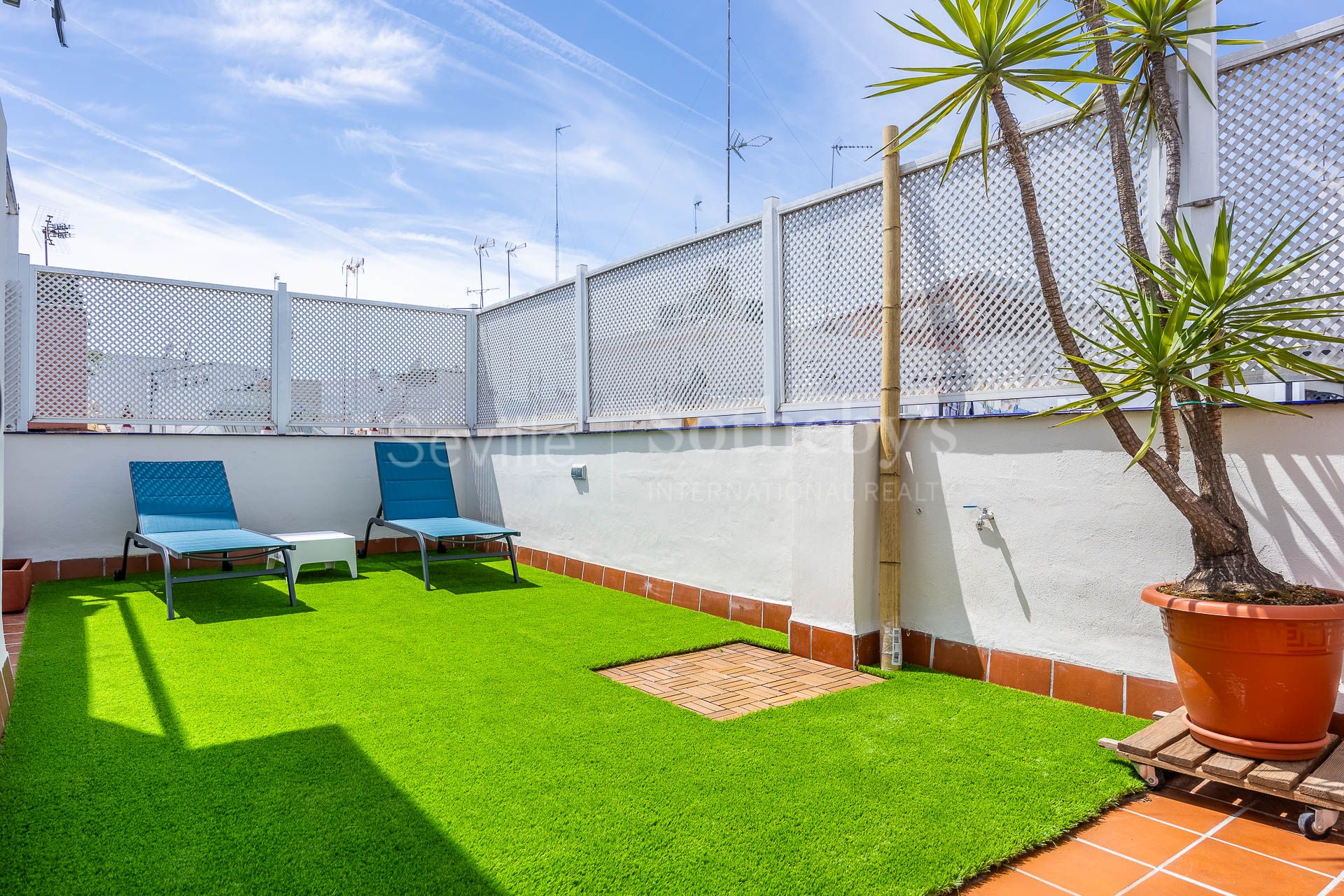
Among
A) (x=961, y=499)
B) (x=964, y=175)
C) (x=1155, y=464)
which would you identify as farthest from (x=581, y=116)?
(x=1155, y=464)

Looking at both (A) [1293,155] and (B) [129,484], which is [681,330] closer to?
(A) [1293,155]

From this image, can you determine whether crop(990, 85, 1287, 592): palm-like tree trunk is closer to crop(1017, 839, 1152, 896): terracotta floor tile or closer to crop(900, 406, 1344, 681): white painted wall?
crop(900, 406, 1344, 681): white painted wall

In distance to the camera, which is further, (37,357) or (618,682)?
(37,357)

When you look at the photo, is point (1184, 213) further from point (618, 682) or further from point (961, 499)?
point (618, 682)

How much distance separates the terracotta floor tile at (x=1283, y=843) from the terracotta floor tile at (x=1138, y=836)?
0.44 feet

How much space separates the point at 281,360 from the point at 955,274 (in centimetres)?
654

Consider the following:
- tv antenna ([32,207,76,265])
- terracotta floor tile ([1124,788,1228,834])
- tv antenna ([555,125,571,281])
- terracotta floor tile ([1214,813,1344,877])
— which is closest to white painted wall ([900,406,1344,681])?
terracotta floor tile ([1124,788,1228,834])

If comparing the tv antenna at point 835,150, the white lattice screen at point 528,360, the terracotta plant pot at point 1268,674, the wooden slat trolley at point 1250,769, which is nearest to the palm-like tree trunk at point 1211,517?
the terracotta plant pot at point 1268,674

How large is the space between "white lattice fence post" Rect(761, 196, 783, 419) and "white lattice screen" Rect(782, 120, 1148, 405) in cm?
5

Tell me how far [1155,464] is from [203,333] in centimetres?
784

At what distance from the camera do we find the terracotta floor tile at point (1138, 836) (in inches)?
85.7

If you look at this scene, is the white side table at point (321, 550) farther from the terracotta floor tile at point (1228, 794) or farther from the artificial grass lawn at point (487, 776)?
the terracotta floor tile at point (1228, 794)

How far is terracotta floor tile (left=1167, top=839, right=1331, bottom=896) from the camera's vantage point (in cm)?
199

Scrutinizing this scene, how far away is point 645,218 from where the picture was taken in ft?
53.9
